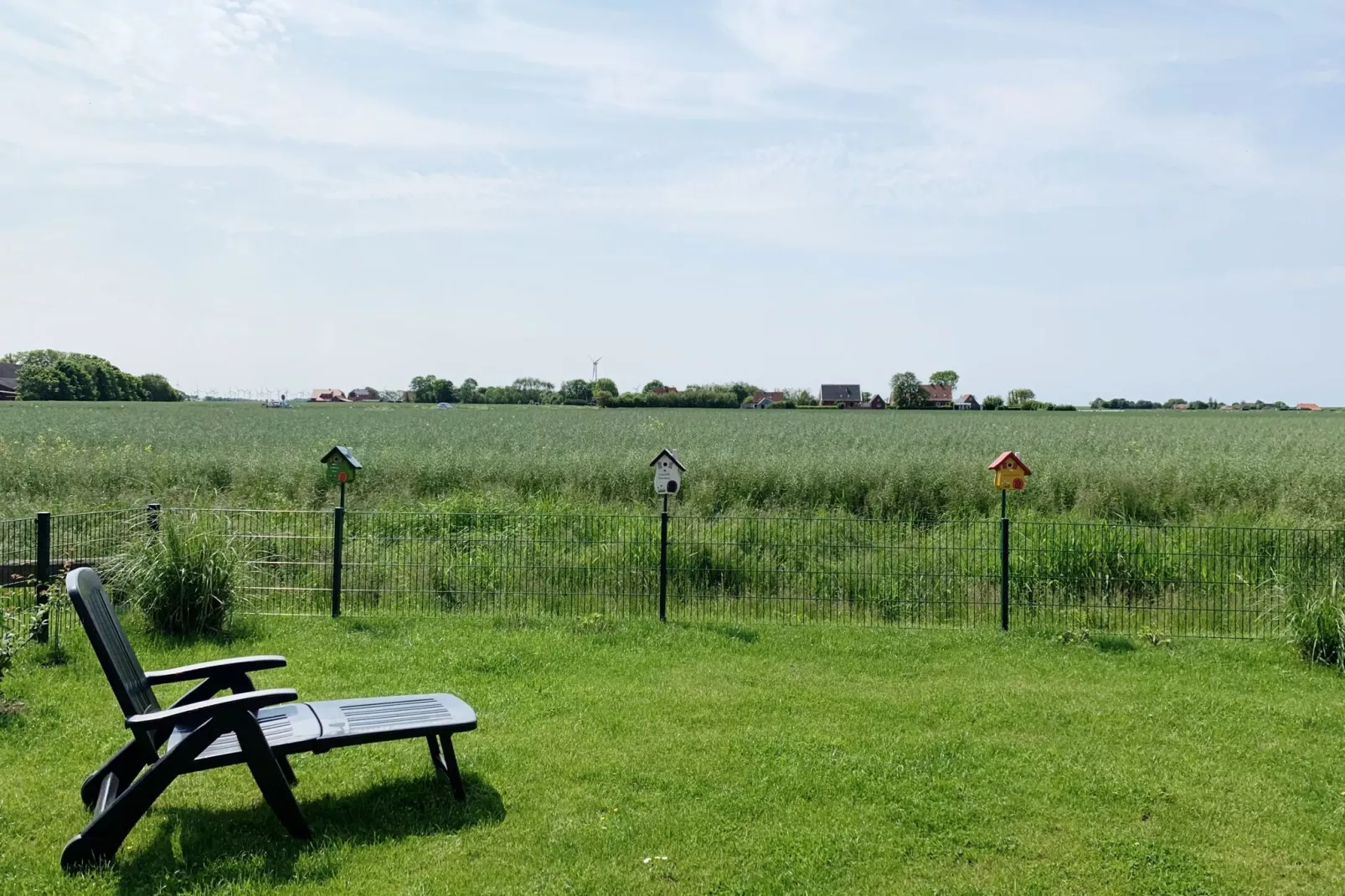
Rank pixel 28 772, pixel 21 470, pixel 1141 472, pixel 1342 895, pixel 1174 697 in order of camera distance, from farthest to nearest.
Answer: pixel 1141 472 < pixel 21 470 < pixel 1174 697 < pixel 28 772 < pixel 1342 895

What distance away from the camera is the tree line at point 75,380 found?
247ft

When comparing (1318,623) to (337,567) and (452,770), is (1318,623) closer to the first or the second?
(452,770)

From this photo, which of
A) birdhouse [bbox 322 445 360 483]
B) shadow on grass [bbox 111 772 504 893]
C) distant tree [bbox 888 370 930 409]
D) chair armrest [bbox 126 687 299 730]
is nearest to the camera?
shadow on grass [bbox 111 772 504 893]

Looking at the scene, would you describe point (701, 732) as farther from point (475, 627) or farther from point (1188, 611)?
point (1188, 611)

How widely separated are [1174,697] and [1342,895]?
9.24ft

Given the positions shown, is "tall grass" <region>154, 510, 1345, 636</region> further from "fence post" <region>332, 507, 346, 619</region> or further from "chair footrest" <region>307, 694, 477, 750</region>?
"chair footrest" <region>307, 694, 477, 750</region>

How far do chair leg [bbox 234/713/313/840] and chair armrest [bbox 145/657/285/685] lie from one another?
0.70m

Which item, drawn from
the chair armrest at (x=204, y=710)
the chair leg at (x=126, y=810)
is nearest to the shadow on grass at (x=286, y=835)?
the chair leg at (x=126, y=810)

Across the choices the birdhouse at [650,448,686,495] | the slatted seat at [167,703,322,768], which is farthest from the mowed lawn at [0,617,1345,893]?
the birdhouse at [650,448,686,495]

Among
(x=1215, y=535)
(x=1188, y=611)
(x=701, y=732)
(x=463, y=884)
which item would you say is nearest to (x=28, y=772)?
(x=463, y=884)

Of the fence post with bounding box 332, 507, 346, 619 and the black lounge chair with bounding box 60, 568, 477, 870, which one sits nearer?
the black lounge chair with bounding box 60, 568, 477, 870

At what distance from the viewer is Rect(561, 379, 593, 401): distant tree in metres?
105

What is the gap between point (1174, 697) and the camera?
643 cm

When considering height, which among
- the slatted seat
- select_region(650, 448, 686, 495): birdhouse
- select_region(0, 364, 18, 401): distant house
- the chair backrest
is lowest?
the slatted seat
